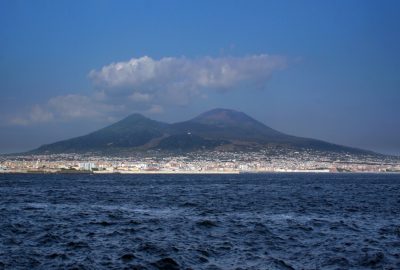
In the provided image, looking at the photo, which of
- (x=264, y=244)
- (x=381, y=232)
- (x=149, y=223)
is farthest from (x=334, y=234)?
(x=149, y=223)

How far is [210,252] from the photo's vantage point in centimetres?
2755

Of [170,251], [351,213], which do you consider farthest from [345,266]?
[351,213]

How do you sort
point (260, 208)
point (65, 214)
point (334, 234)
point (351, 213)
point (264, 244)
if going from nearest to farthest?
point (264, 244) → point (334, 234) → point (65, 214) → point (351, 213) → point (260, 208)

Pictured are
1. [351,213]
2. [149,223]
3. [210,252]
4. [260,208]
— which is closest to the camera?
[210,252]

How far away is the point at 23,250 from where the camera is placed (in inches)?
1086

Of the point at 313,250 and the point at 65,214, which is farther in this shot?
the point at 65,214

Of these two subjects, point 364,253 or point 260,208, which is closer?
point 364,253

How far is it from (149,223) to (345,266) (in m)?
17.3

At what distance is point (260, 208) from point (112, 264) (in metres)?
30.2

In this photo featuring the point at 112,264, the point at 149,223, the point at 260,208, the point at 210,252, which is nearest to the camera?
the point at 112,264

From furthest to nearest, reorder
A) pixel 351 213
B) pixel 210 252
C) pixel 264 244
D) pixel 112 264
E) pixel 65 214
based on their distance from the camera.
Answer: pixel 351 213
pixel 65 214
pixel 264 244
pixel 210 252
pixel 112 264

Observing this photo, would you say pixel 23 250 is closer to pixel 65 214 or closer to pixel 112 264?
pixel 112 264

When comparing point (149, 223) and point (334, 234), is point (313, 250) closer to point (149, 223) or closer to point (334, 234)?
point (334, 234)

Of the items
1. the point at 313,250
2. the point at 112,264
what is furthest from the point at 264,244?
the point at 112,264
